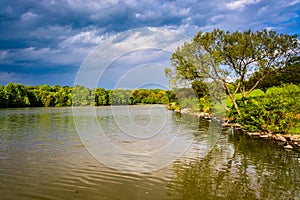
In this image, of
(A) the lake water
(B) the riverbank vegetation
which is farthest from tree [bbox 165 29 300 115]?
(A) the lake water

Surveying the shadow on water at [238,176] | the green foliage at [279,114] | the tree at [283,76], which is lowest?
the shadow on water at [238,176]

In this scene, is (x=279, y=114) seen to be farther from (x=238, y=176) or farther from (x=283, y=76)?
(x=283, y=76)

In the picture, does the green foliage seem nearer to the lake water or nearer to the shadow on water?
the lake water

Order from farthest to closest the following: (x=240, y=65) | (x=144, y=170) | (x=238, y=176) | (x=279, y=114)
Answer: (x=240, y=65) → (x=279, y=114) → (x=144, y=170) → (x=238, y=176)

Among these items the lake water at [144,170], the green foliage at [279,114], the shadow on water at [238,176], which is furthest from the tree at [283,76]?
the shadow on water at [238,176]

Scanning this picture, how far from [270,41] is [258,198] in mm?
19156

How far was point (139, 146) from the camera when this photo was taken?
576 inches

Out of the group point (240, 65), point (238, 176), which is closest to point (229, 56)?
point (240, 65)

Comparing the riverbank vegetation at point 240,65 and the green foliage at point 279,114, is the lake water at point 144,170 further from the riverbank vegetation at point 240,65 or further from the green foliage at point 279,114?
the riverbank vegetation at point 240,65

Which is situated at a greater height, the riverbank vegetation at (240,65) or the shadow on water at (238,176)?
the riverbank vegetation at (240,65)

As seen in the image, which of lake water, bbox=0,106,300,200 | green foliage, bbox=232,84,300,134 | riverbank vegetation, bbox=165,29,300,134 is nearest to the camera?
lake water, bbox=0,106,300,200

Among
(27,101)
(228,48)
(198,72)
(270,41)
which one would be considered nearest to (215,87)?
(198,72)

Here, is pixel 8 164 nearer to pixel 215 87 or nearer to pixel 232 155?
pixel 232 155

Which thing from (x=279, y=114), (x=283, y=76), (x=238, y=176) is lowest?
(x=238, y=176)
